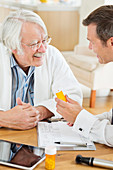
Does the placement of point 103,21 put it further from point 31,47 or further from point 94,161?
point 94,161

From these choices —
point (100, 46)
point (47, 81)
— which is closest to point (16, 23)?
point (47, 81)

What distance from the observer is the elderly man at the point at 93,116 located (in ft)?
4.51

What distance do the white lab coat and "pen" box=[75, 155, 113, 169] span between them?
0.62 metres

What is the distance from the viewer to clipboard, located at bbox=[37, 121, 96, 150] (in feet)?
4.34

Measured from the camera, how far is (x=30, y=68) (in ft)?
6.30

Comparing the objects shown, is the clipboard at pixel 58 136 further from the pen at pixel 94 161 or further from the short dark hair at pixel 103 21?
the short dark hair at pixel 103 21

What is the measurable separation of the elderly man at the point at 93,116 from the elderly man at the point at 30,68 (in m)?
0.26

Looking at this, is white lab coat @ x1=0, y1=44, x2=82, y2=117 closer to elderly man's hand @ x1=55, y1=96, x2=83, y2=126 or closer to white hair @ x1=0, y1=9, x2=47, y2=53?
white hair @ x1=0, y1=9, x2=47, y2=53

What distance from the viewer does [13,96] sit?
1.90 m

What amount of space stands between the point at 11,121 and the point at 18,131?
0.09 m

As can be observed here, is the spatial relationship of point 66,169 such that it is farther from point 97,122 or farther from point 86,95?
point 86,95

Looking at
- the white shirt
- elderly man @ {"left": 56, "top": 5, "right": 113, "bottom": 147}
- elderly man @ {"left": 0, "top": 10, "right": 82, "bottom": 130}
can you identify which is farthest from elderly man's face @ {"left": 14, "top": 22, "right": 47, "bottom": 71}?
the white shirt

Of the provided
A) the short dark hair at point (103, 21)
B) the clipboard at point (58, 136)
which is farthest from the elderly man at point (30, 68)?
the short dark hair at point (103, 21)

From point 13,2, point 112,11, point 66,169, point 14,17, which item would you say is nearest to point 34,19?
point 14,17
